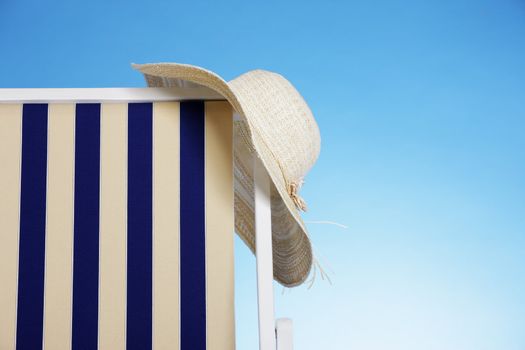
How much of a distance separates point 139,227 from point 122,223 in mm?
27

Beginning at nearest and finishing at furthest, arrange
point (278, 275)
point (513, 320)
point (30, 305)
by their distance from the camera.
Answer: point (30, 305) → point (278, 275) → point (513, 320)

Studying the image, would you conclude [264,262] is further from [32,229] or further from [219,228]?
[32,229]

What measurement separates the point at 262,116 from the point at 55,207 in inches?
13.8

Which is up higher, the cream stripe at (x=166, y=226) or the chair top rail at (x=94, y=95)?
the chair top rail at (x=94, y=95)

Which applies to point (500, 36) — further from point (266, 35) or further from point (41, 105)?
point (41, 105)

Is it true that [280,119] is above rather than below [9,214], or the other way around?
above

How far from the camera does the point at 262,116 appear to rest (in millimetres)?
1129

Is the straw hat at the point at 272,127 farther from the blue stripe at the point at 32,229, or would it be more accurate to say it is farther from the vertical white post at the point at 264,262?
the blue stripe at the point at 32,229

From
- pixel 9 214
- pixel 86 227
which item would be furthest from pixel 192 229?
pixel 9 214

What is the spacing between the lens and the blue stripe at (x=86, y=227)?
3.56ft

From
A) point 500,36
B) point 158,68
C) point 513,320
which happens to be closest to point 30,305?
point 158,68

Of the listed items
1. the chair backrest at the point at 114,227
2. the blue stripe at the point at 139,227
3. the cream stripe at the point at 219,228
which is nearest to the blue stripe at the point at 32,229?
the chair backrest at the point at 114,227

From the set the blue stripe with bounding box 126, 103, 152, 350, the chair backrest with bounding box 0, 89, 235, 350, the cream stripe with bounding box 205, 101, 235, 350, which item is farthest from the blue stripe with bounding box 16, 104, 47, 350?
the cream stripe with bounding box 205, 101, 235, 350

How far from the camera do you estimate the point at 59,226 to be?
110 centimetres
